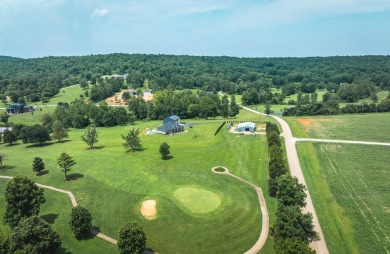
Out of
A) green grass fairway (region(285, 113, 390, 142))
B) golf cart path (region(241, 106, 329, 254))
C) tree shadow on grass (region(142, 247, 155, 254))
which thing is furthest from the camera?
green grass fairway (region(285, 113, 390, 142))

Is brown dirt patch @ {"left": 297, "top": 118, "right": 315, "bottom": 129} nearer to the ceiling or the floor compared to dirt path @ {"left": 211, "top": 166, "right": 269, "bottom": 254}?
nearer to the ceiling

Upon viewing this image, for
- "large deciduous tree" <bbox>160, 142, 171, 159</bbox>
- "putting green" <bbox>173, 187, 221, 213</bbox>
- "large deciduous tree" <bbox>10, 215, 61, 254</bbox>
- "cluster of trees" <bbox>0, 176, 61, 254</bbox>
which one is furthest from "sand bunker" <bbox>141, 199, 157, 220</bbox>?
"large deciduous tree" <bbox>160, 142, 171, 159</bbox>

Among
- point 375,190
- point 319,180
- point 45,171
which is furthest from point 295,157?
point 45,171

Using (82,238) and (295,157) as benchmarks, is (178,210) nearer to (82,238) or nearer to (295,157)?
(82,238)

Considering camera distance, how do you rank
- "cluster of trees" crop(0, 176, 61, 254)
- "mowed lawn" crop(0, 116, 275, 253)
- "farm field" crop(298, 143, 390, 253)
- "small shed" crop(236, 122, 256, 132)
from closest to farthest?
1. "cluster of trees" crop(0, 176, 61, 254)
2. "farm field" crop(298, 143, 390, 253)
3. "mowed lawn" crop(0, 116, 275, 253)
4. "small shed" crop(236, 122, 256, 132)

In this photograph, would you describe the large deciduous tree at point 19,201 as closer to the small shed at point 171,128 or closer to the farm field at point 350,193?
the farm field at point 350,193

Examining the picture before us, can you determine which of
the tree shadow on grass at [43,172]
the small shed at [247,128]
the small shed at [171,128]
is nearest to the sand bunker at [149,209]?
the tree shadow on grass at [43,172]

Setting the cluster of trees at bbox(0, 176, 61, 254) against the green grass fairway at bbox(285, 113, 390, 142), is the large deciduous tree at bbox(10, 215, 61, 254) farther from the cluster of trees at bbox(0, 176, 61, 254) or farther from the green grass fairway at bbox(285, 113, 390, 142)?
the green grass fairway at bbox(285, 113, 390, 142)
